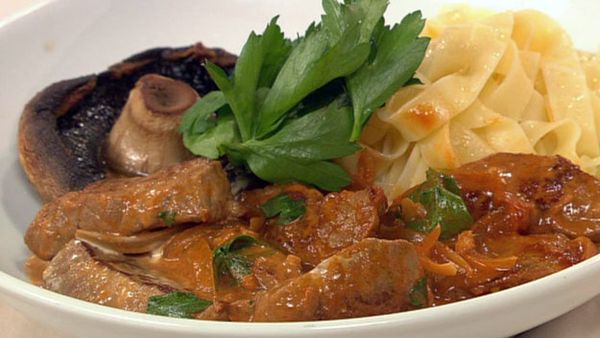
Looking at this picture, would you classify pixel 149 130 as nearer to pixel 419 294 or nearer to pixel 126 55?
pixel 126 55

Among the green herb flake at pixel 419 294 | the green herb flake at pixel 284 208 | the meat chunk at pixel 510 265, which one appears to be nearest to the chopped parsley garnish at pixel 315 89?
the green herb flake at pixel 284 208

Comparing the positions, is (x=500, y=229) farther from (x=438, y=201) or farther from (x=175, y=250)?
(x=175, y=250)

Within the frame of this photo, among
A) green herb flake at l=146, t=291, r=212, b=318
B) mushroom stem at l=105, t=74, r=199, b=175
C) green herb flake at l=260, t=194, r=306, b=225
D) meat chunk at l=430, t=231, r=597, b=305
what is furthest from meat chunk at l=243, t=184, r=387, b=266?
mushroom stem at l=105, t=74, r=199, b=175

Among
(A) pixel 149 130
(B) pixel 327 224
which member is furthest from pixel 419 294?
(A) pixel 149 130

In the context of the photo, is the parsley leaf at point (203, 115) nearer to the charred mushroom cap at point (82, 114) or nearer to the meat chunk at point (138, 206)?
the meat chunk at point (138, 206)

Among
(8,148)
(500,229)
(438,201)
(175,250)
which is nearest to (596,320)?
(500,229)

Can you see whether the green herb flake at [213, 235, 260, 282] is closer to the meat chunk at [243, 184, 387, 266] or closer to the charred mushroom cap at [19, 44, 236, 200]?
the meat chunk at [243, 184, 387, 266]

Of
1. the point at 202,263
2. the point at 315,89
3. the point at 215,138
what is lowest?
the point at 202,263
